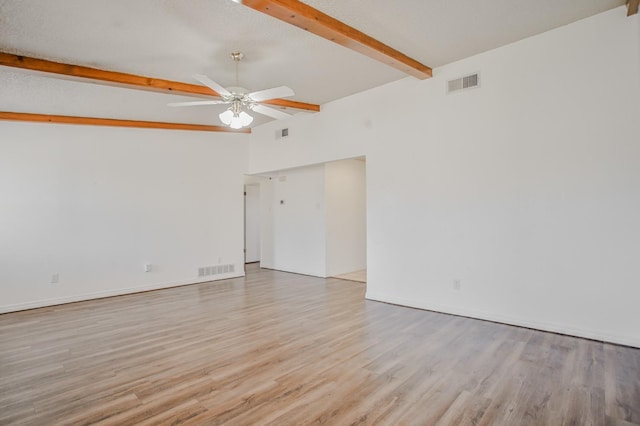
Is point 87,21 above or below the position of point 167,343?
above

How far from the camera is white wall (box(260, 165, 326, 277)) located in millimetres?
7141

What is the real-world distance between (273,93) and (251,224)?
21.0 feet

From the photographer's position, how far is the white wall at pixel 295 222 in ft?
23.4

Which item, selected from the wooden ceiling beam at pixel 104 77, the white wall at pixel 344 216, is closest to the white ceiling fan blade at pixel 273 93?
the wooden ceiling beam at pixel 104 77

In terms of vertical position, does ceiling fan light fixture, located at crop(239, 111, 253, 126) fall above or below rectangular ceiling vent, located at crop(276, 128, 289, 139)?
below

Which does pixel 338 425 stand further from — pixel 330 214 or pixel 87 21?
pixel 330 214

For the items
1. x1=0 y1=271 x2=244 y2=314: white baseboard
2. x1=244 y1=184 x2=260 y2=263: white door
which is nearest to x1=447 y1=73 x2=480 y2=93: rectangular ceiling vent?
x1=0 y1=271 x2=244 y2=314: white baseboard

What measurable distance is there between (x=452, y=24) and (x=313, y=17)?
1499 millimetres

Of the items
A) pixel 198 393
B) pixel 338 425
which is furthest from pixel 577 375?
pixel 198 393

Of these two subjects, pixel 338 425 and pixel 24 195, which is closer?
pixel 338 425

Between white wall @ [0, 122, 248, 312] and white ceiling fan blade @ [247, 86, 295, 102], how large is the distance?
3.54m

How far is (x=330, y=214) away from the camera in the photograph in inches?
279

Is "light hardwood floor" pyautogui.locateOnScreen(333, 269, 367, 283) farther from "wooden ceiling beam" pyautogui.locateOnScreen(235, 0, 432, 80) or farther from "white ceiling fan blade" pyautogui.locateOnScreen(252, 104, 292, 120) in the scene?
"wooden ceiling beam" pyautogui.locateOnScreen(235, 0, 432, 80)

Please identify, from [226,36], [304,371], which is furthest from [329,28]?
[304,371]
